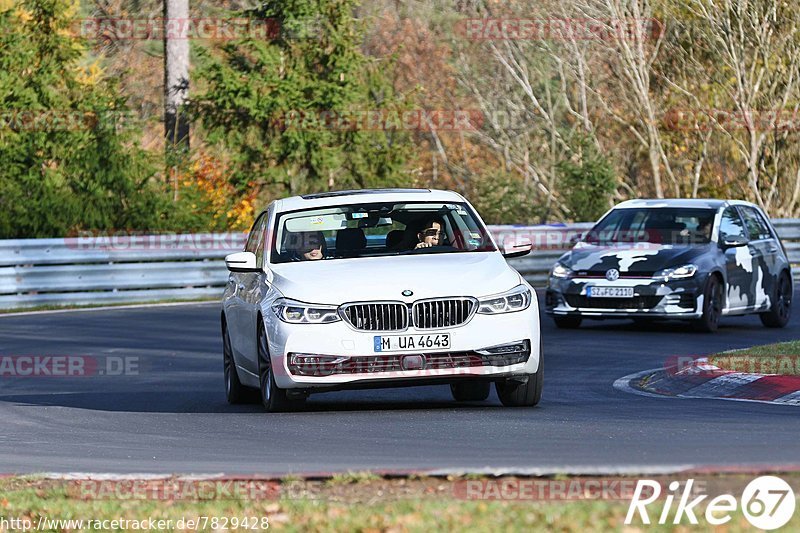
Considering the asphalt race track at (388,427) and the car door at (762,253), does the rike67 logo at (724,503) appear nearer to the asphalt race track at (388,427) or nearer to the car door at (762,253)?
the asphalt race track at (388,427)

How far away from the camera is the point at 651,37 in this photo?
37.9 m

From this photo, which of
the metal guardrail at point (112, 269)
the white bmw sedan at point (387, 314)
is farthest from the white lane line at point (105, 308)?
the white bmw sedan at point (387, 314)

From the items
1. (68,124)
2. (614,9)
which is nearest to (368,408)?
(68,124)

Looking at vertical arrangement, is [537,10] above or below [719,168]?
above

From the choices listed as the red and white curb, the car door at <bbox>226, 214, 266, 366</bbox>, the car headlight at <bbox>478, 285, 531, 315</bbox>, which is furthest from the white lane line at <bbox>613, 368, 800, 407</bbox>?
the car door at <bbox>226, 214, 266, 366</bbox>

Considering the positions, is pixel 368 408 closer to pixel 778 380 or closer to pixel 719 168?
pixel 778 380

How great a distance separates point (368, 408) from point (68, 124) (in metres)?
18.6

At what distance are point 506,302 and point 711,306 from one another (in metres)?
8.03

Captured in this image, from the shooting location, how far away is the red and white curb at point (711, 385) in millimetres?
12375

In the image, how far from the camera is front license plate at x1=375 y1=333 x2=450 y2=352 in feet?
36.2

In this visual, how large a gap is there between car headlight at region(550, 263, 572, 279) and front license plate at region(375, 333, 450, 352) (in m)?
8.18

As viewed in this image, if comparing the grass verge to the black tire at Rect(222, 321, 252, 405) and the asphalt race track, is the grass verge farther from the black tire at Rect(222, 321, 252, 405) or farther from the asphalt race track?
the black tire at Rect(222, 321, 252, 405)

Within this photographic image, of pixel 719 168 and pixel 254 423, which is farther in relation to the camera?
pixel 719 168

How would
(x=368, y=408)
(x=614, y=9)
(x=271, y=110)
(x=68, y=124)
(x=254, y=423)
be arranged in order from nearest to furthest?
1. (x=254, y=423)
2. (x=368, y=408)
3. (x=68, y=124)
4. (x=271, y=110)
5. (x=614, y=9)
